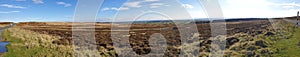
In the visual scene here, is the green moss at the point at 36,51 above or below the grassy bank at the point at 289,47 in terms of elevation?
below

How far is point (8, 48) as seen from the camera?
965 inches

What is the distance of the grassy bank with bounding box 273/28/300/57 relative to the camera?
62.4 feet

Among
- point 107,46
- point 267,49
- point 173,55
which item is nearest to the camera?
point 267,49

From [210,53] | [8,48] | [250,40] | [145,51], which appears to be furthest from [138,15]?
[8,48]

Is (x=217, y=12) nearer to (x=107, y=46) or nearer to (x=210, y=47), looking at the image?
(x=210, y=47)

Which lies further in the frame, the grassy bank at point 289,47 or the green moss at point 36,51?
the green moss at point 36,51

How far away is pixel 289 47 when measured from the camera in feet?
67.7

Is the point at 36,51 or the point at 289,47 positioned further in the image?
the point at 36,51

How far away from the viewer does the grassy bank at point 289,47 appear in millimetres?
19031

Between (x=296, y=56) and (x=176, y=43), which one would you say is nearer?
(x=296, y=56)

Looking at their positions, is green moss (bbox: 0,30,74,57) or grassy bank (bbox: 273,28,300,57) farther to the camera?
green moss (bbox: 0,30,74,57)

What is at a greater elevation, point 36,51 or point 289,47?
point 289,47

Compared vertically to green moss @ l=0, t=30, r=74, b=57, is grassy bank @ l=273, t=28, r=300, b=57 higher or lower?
higher

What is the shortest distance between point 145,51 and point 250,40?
24.1 ft
